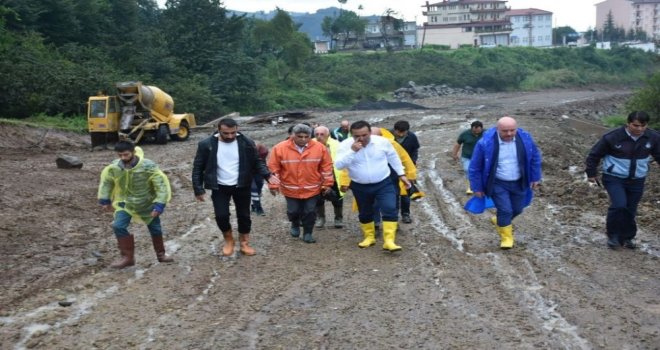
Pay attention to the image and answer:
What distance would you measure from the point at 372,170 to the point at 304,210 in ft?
3.53

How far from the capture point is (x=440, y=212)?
1025cm

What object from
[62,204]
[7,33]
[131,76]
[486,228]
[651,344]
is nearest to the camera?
[651,344]

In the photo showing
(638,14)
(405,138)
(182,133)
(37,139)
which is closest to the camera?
(405,138)

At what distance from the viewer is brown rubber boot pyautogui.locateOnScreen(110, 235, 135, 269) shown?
7.04 meters

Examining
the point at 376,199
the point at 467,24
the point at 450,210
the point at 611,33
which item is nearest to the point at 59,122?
the point at 450,210

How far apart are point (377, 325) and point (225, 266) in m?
2.47

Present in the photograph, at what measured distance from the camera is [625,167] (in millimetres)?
7426

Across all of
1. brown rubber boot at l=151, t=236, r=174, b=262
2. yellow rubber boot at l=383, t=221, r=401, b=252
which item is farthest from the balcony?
brown rubber boot at l=151, t=236, r=174, b=262

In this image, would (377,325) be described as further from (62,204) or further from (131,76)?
(131,76)

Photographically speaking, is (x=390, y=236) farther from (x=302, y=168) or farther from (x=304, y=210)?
(x=302, y=168)

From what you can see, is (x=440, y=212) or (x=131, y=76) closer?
(x=440, y=212)

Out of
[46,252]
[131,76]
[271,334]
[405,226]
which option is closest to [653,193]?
[405,226]

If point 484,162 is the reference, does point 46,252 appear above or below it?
below

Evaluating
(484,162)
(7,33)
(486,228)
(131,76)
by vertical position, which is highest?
(7,33)
